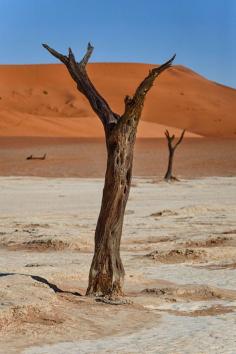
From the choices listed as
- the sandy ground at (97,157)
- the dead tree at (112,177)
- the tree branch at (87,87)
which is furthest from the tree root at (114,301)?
the sandy ground at (97,157)

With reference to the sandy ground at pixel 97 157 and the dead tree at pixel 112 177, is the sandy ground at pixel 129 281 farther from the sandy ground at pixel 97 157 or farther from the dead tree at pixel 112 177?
the sandy ground at pixel 97 157

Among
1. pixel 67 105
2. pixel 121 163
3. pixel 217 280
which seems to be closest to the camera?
pixel 121 163

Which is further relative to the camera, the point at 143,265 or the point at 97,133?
the point at 97,133

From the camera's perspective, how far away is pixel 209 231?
57.5 feet

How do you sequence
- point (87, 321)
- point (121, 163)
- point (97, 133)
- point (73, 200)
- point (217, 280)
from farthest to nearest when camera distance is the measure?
point (97, 133) < point (73, 200) < point (217, 280) < point (121, 163) < point (87, 321)

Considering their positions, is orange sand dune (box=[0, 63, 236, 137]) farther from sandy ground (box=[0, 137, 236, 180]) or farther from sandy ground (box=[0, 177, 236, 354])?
sandy ground (box=[0, 177, 236, 354])

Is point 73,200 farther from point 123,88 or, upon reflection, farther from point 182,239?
point 123,88

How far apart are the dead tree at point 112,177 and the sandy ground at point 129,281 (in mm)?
349

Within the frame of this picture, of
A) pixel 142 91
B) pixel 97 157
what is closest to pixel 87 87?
pixel 142 91

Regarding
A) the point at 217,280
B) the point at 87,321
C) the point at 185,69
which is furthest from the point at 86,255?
the point at 185,69

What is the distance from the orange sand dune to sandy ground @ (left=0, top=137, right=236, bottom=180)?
418 inches

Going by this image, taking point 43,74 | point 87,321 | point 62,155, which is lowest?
point 87,321

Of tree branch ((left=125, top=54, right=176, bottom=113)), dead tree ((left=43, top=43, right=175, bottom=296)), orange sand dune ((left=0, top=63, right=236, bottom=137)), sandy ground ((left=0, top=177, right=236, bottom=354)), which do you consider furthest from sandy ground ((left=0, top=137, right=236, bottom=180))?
tree branch ((left=125, top=54, right=176, bottom=113))

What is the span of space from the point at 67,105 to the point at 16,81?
18.2m
